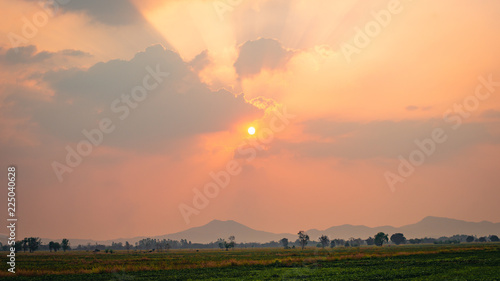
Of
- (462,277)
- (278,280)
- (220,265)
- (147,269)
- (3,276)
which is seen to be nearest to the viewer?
(462,277)

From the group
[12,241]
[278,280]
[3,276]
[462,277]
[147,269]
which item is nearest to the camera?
[462,277]

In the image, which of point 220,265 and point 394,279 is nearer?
point 394,279

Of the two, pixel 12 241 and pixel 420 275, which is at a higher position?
pixel 12 241

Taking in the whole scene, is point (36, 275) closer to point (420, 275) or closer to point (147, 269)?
point (147, 269)

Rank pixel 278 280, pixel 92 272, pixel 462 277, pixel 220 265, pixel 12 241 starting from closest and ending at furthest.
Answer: pixel 462 277, pixel 278 280, pixel 12 241, pixel 92 272, pixel 220 265

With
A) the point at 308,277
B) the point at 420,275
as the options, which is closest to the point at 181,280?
the point at 308,277

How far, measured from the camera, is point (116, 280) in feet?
150

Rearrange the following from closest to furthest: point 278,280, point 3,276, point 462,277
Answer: point 462,277
point 278,280
point 3,276

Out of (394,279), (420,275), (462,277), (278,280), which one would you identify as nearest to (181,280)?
(278,280)

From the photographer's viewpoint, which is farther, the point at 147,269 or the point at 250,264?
the point at 250,264

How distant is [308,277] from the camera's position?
44.7 meters

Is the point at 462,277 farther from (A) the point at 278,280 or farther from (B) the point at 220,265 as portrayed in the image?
(B) the point at 220,265

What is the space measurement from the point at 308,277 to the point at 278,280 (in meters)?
4.44

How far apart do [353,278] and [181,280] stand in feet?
65.1
